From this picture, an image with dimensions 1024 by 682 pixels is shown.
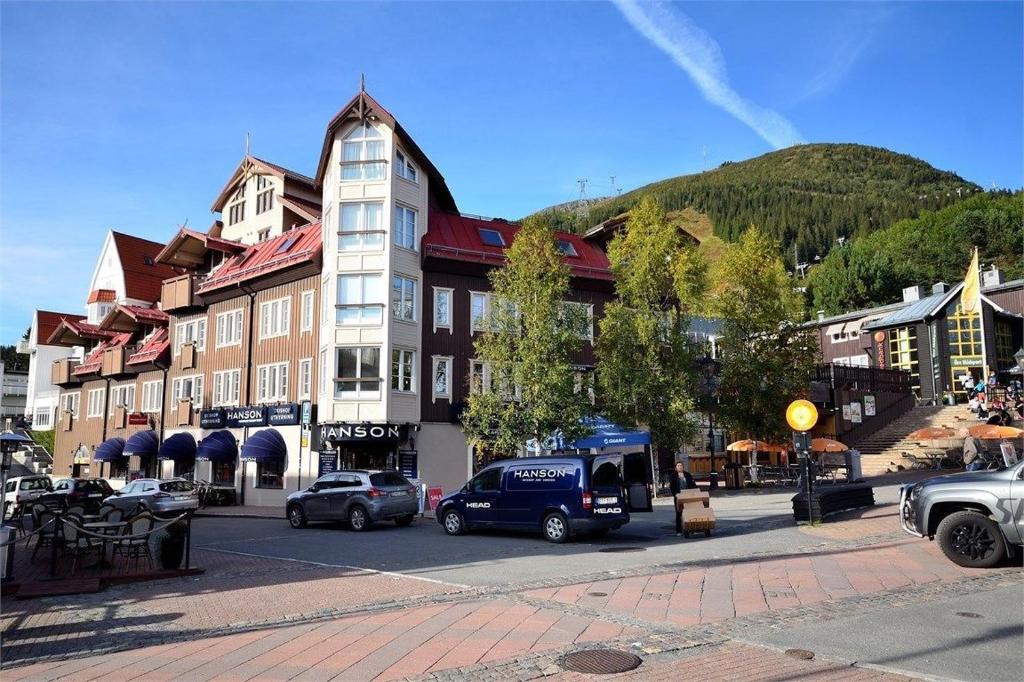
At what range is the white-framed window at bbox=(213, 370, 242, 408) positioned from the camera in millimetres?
A: 36719

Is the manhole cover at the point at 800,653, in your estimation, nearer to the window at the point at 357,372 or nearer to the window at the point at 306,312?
the window at the point at 357,372

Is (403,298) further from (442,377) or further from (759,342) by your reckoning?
(759,342)

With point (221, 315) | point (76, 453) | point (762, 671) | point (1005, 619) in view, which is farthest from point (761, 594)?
point (76, 453)

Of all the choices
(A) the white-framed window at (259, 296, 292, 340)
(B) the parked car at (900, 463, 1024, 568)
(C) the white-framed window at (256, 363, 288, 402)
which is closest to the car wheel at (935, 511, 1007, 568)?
(B) the parked car at (900, 463, 1024, 568)

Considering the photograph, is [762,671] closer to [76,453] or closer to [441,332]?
[441,332]

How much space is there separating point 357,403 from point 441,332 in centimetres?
467

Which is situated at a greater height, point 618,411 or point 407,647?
point 618,411

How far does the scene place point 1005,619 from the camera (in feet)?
28.3

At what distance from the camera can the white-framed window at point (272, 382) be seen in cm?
3431

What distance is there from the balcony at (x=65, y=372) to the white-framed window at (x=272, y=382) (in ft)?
73.7

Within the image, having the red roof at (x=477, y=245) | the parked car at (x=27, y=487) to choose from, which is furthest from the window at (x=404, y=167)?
the parked car at (x=27, y=487)

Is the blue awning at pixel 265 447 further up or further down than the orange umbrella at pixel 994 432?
further down

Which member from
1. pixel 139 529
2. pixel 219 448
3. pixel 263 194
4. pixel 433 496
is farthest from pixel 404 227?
pixel 139 529

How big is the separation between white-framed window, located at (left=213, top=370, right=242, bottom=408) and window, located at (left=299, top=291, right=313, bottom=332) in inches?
211
